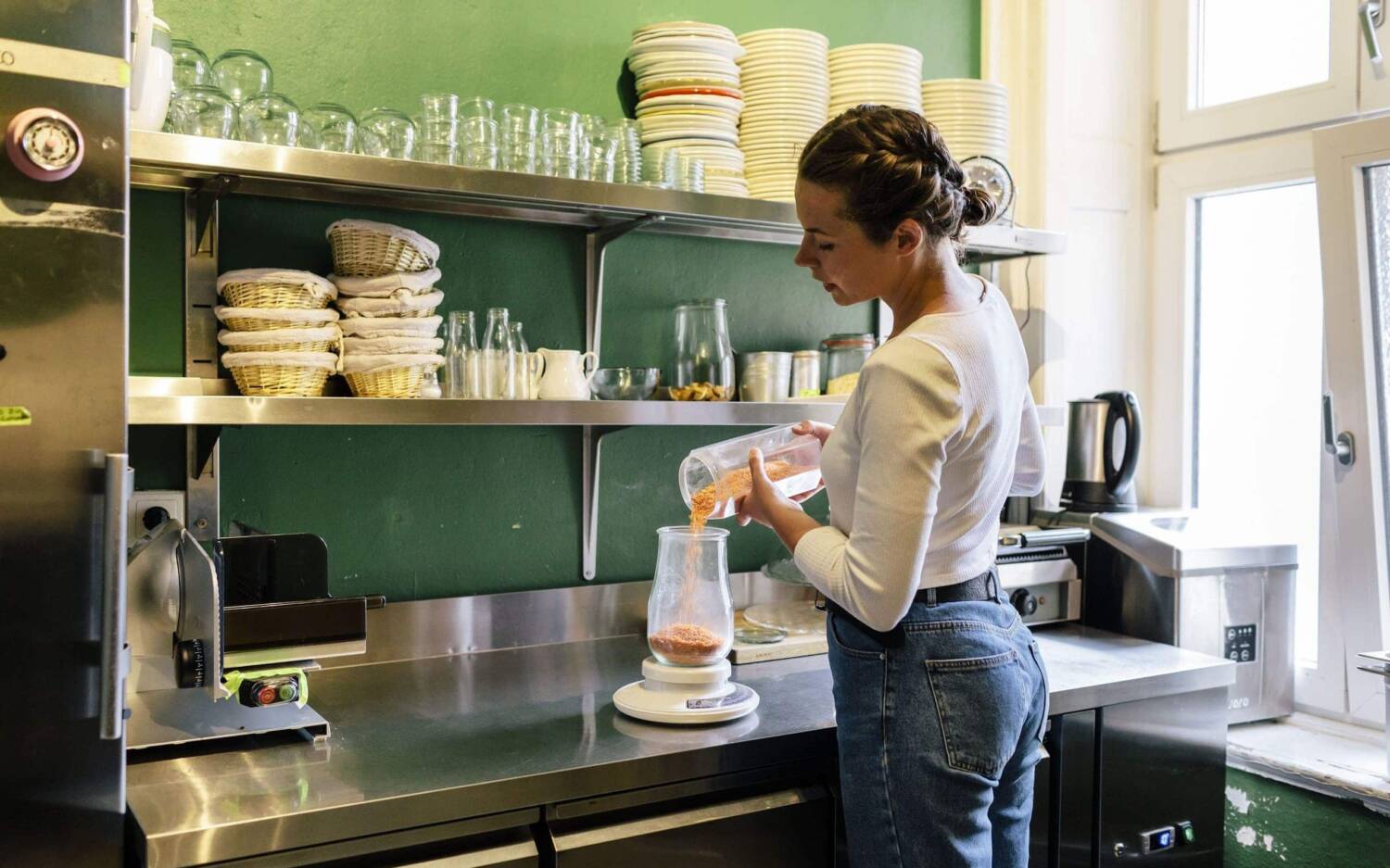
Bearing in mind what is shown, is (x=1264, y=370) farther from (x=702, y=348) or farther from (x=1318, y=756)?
(x=702, y=348)

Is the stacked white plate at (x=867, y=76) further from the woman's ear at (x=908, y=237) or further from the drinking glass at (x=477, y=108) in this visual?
the woman's ear at (x=908, y=237)

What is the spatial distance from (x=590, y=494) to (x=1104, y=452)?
1.32 metres

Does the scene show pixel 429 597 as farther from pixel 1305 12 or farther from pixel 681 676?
pixel 1305 12

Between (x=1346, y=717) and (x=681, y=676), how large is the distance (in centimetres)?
185

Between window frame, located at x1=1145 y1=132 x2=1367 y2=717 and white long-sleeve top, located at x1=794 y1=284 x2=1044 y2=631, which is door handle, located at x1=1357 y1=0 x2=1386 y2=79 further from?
white long-sleeve top, located at x1=794 y1=284 x2=1044 y2=631

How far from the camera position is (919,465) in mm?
1479

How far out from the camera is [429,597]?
241 cm

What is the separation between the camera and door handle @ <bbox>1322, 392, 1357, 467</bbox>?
8.89 feet

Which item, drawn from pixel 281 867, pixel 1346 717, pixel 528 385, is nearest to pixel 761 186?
pixel 528 385

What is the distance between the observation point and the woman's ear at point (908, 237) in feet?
5.35

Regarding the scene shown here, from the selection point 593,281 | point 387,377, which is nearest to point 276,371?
point 387,377

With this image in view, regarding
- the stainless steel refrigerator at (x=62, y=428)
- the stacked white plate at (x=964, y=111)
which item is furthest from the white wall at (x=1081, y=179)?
the stainless steel refrigerator at (x=62, y=428)

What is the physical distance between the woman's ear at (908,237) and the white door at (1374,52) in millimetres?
1729

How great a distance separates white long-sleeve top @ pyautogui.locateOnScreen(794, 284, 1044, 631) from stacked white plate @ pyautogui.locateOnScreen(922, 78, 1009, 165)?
1211 mm
